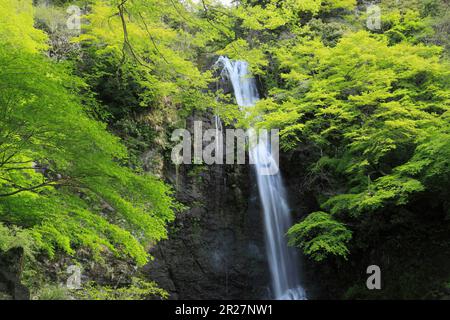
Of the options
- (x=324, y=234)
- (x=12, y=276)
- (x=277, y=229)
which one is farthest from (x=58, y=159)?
(x=277, y=229)

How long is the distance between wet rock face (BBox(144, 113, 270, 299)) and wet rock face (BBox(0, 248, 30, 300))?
252 inches

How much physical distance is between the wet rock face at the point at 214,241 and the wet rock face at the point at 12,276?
6.40 meters

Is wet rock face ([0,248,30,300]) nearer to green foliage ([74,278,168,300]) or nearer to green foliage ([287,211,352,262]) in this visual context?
green foliage ([74,278,168,300])

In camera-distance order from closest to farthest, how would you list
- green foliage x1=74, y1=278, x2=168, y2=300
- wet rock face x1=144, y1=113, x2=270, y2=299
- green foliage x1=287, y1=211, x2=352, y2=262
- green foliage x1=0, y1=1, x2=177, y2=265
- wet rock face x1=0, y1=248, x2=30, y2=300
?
green foliage x1=0, y1=1, x2=177, y2=265
wet rock face x1=0, y1=248, x2=30, y2=300
green foliage x1=74, y1=278, x2=168, y2=300
green foliage x1=287, y1=211, x2=352, y2=262
wet rock face x1=144, y1=113, x2=270, y2=299

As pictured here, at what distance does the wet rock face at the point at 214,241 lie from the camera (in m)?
13.2

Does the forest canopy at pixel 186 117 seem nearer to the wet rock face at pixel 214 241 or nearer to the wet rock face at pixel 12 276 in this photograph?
the wet rock face at pixel 12 276

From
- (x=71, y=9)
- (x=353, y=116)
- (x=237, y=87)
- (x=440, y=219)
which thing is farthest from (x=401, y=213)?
(x=71, y=9)

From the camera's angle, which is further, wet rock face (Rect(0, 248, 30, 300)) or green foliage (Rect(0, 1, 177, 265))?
wet rock face (Rect(0, 248, 30, 300))

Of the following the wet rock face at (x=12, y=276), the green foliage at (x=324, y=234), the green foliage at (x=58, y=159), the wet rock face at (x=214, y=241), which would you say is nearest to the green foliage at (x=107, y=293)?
the wet rock face at (x=12, y=276)

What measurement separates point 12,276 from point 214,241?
876cm

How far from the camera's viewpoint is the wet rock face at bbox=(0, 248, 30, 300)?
18.7 feet

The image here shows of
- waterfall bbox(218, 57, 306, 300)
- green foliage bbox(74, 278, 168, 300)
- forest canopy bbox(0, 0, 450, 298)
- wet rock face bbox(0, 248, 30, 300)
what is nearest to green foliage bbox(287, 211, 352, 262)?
forest canopy bbox(0, 0, 450, 298)
